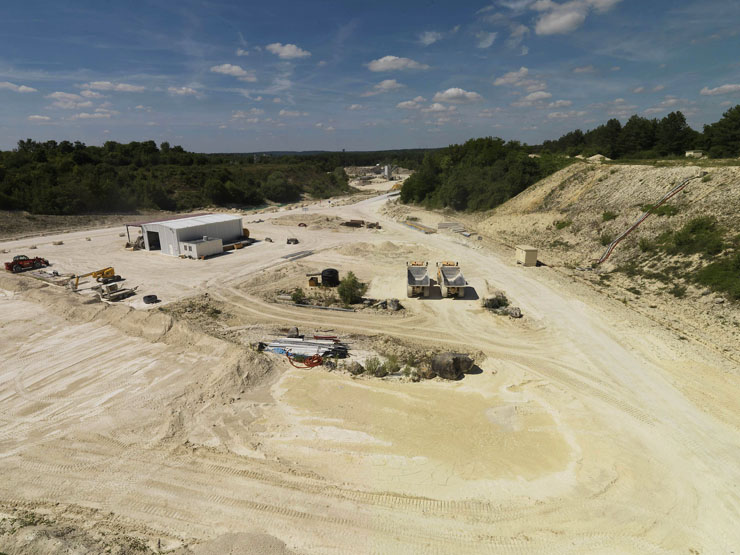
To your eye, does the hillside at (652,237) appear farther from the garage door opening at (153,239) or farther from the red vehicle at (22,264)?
the red vehicle at (22,264)

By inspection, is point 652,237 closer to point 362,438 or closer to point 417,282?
point 417,282

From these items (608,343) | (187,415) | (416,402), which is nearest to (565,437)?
(416,402)

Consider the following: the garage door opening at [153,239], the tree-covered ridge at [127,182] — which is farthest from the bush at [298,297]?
the tree-covered ridge at [127,182]

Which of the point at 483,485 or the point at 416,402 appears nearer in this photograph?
the point at 483,485

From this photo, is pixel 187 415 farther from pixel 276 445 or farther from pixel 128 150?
pixel 128 150

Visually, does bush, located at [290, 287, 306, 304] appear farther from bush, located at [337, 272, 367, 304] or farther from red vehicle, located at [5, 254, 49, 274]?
red vehicle, located at [5, 254, 49, 274]

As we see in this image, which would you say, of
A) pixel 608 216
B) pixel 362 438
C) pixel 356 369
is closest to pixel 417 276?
pixel 356 369
